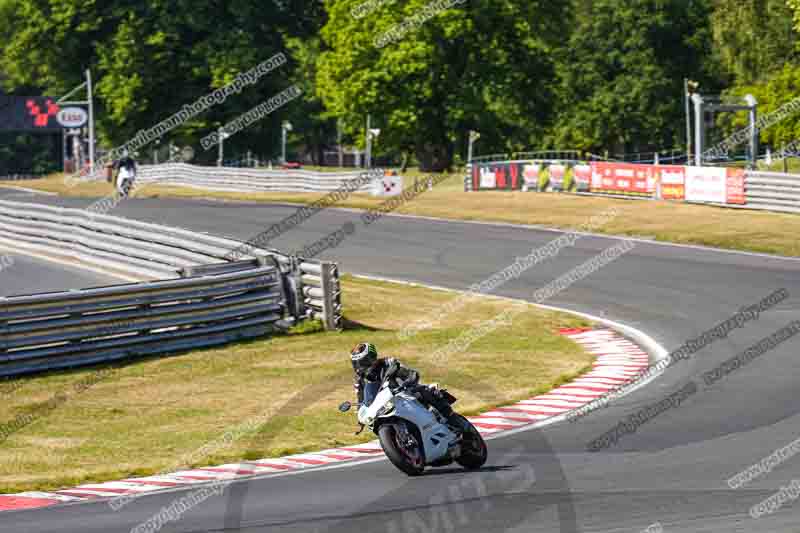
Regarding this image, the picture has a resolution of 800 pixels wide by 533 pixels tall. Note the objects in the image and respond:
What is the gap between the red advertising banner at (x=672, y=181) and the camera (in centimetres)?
4234

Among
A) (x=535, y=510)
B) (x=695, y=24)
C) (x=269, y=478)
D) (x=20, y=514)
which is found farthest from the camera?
(x=695, y=24)

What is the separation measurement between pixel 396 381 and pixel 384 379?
104mm

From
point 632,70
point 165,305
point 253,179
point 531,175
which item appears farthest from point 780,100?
point 165,305

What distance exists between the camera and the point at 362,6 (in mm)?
67062

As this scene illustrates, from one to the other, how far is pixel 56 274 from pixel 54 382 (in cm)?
792

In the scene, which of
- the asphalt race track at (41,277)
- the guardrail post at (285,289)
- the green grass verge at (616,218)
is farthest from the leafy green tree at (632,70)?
the guardrail post at (285,289)

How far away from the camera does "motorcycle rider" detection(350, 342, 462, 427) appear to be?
11555 millimetres

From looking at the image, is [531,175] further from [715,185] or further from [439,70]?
[439,70]

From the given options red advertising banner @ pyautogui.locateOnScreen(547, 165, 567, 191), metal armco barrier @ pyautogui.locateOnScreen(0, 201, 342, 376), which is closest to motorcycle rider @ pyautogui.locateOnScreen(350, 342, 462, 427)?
metal armco barrier @ pyautogui.locateOnScreen(0, 201, 342, 376)

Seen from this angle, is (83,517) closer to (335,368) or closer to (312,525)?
(312,525)

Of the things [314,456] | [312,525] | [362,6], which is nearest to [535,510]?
[312,525]

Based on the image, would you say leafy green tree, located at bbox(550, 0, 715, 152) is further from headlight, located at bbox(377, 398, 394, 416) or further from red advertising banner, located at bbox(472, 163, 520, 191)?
headlight, located at bbox(377, 398, 394, 416)

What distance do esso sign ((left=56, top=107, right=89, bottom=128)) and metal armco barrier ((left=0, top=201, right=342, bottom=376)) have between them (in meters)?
49.3

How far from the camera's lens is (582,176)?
48.2 meters
